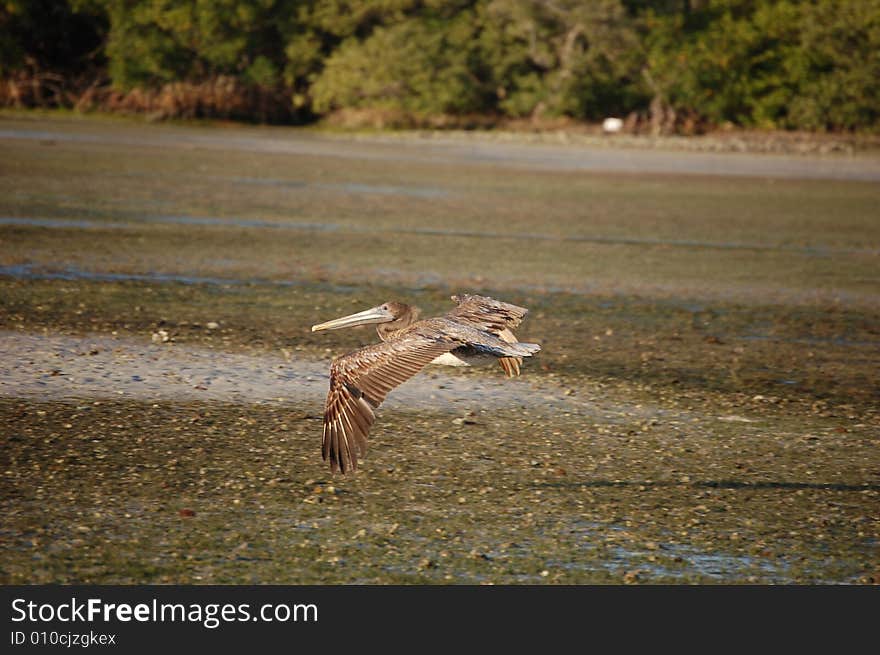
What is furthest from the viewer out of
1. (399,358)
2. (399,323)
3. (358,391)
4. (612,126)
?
(612,126)

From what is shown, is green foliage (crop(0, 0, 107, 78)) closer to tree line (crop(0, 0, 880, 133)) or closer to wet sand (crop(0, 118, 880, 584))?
tree line (crop(0, 0, 880, 133))

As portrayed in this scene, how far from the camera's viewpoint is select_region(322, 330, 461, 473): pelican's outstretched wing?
590cm

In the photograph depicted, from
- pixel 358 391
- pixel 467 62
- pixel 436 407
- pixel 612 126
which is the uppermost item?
pixel 467 62

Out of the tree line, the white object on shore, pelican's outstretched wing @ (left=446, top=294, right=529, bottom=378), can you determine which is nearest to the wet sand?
pelican's outstretched wing @ (left=446, top=294, right=529, bottom=378)

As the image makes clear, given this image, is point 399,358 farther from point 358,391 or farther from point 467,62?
point 467,62

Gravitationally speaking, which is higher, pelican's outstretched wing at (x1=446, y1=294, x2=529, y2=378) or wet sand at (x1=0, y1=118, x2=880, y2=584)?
pelican's outstretched wing at (x1=446, y1=294, x2=529, y2=378)

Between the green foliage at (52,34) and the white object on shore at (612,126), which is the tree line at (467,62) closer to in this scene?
the green foliage at (52,34)

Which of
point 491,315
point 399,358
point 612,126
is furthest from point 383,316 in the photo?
point 612,126

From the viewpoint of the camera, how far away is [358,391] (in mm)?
6012

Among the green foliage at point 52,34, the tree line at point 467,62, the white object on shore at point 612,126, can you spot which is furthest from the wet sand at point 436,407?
the green foliage at point 52,34

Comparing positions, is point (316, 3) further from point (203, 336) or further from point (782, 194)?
point (203, 336)

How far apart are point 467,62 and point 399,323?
47090 mm

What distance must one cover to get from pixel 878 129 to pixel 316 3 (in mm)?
23451
